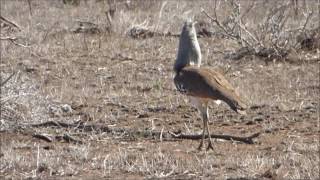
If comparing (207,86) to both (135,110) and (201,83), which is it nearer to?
(201,83)

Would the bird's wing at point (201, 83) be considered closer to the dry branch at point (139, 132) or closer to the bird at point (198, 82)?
the bird at point (198, 82)

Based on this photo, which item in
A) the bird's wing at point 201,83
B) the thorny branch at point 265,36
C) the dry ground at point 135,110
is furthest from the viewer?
the thorny branch at point 265,36

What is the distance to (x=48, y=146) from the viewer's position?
7211mm

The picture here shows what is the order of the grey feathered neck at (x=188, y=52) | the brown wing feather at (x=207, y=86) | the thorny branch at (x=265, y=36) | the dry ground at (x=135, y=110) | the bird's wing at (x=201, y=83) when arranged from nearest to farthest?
the dry ground at (x=135, y=110)
the brown wing feather at (x=207, y=86)
the bird's wing at (x=201, y=83)
the grey feathered neck at (x=188, y=52)
the thorny branch at (x=265, y=36)

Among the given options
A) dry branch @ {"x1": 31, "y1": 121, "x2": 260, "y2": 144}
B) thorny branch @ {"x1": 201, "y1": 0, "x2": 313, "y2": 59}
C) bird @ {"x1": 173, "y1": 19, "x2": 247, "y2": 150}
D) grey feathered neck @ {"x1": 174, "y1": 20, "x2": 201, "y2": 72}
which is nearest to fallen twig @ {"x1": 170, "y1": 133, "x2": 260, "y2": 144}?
dry branch @ {"x1": 31, "y1": 121, "x2": 260, "y2": 144}

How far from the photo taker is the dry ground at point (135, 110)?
20.7ft

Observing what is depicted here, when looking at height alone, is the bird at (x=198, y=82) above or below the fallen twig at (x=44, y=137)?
above

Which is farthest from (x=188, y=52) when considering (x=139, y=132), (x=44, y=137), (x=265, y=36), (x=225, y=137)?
(x=265, y=36)

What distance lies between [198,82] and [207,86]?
0.09m

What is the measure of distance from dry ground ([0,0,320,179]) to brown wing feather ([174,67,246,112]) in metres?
0.46

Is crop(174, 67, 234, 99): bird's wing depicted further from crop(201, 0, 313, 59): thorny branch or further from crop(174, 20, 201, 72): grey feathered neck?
crop(201, 0, 313, 59): thorny branch

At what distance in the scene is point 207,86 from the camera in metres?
6.79

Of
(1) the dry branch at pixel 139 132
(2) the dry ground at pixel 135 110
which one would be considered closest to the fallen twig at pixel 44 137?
(2) the dry ground at pixel 135 110

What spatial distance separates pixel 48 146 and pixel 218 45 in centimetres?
619
